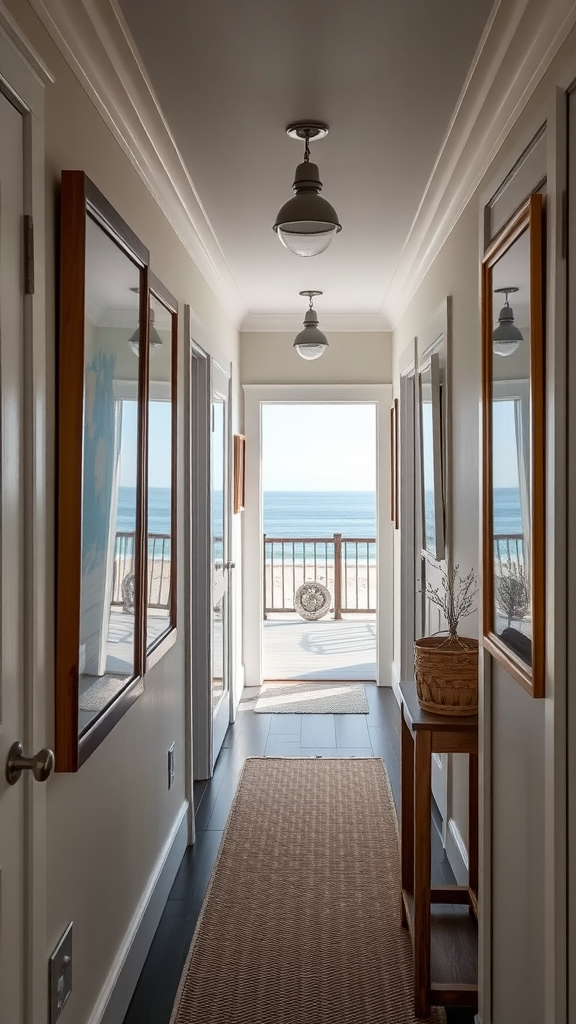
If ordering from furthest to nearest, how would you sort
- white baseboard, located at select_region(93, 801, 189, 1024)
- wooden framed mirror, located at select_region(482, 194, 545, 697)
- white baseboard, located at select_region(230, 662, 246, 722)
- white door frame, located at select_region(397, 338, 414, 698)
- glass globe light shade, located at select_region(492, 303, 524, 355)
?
white baseboard, located at select_region(230, 662, 246, 722) < white door frame, located at select_region(397, 338, 414, 698) < white baseboard, located at select_region(93, 801, 189, 1024) < glass globe light shade, located at select_region(492, 303, 524, 355) < wooden framed mirror, located at select_region(482, 194, 545, 697)

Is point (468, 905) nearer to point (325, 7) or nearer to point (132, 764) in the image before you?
point (132, 764)

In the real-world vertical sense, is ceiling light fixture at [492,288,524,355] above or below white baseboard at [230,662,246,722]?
above

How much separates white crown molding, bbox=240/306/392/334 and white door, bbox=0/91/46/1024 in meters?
4.48

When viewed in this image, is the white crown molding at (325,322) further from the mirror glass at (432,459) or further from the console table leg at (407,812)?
the console table leg at (407,812)

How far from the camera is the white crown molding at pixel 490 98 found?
1.79m

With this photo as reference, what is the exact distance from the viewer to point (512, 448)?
6.21 ft

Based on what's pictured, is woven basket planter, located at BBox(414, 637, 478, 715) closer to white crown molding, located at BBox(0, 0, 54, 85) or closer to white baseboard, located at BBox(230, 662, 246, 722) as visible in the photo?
white crown molding, located at BBox(0, 0, 54, 85)

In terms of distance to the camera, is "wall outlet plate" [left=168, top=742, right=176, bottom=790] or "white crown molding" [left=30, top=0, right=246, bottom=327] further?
"wall outlet plate" [left=168, top=742, right=176, bottom=790]

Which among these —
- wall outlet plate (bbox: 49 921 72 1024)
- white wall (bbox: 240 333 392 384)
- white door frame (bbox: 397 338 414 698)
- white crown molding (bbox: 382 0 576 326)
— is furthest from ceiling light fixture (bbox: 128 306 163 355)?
white wall (bbox: 240 333 392 384)

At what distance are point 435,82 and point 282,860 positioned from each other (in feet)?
9.23

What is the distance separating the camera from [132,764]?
99.7 inches

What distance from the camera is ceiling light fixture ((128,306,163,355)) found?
2.33m

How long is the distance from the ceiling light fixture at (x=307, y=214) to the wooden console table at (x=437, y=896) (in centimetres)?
146

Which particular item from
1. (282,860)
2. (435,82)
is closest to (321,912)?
(282,860)
